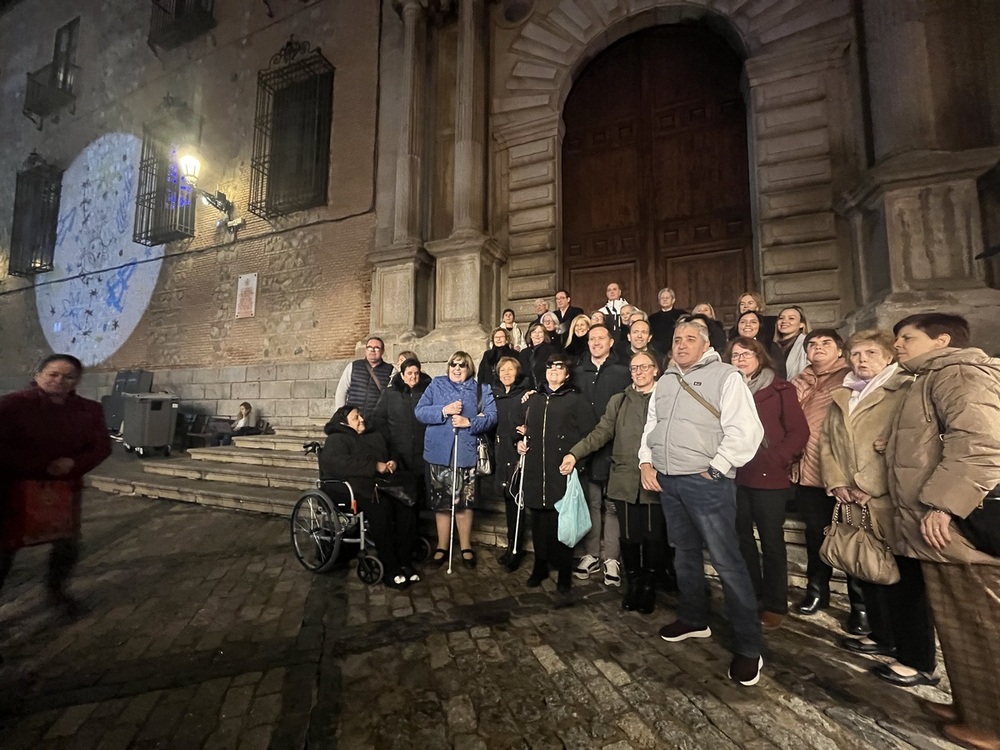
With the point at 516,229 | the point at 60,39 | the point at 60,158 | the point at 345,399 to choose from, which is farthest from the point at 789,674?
the point at 60,39

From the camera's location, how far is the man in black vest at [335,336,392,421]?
16.4 ft

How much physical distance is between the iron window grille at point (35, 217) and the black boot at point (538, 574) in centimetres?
1901

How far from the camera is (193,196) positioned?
11570 mm

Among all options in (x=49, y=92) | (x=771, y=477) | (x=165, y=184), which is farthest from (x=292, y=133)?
(x=771, y=477)

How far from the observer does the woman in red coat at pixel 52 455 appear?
2863 mm

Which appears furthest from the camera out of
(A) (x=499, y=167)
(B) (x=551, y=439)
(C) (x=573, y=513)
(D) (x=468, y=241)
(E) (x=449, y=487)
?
(A) (x=499, y=167)

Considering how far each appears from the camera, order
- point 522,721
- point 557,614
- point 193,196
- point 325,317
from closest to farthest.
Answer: point 522,721 < point 557,614 < point 325,317 < point 193,196

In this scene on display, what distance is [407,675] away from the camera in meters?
2.28

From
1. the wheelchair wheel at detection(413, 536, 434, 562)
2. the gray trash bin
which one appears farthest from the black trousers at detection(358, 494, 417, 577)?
the gray trash bin

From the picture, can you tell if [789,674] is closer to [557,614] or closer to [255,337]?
[557,614]

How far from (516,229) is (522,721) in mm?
7598

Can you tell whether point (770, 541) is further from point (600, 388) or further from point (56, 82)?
point (56, 82)

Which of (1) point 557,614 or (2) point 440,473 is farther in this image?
(2) point 440,473

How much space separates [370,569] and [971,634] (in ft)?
10.9
